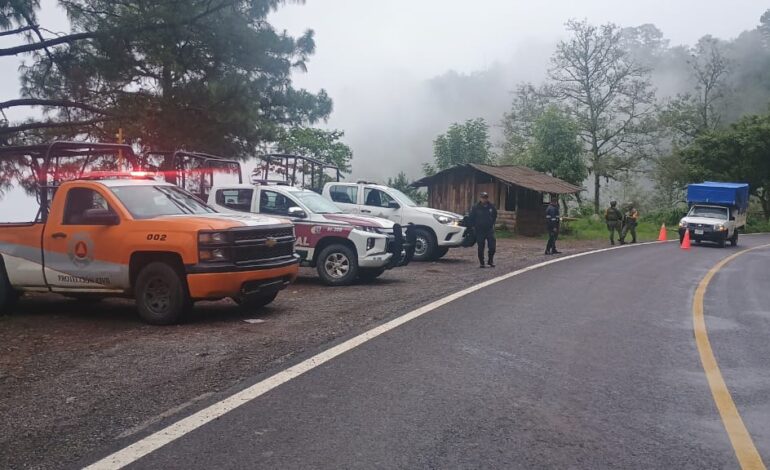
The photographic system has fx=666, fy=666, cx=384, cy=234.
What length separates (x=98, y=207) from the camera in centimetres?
864

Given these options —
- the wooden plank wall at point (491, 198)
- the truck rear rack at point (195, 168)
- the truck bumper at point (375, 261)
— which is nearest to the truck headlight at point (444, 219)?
the truck bumper at point (375, 261)

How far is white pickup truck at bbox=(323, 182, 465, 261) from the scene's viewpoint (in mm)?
16812

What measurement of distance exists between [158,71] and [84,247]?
9.57 m

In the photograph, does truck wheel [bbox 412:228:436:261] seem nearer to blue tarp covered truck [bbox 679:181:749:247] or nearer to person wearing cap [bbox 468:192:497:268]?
person wearing cap [bbox 468:192:497:268]

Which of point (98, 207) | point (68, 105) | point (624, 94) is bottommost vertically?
point (98, 207)

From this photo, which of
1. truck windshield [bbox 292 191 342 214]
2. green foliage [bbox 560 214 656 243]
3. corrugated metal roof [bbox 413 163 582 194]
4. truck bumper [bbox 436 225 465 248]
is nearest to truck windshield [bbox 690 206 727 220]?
green foliage [bbox 560 214 656 243]

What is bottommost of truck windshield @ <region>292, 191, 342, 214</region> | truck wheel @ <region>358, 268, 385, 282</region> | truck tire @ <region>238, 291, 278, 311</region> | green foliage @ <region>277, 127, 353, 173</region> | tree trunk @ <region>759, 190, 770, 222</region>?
truck tire @ <region>238, 291, 278, 311</region>

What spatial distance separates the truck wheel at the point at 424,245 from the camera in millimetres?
16984

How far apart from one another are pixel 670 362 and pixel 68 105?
15164mm

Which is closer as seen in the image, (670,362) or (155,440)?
(155,440)

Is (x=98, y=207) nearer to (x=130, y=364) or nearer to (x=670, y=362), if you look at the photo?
(x=130, y=364)

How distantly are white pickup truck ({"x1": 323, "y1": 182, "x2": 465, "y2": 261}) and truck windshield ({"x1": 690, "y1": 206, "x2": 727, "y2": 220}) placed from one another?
586 inches

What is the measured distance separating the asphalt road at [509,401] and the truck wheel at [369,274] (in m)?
3.85

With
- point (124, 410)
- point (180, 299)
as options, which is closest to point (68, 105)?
point (180, 299)
